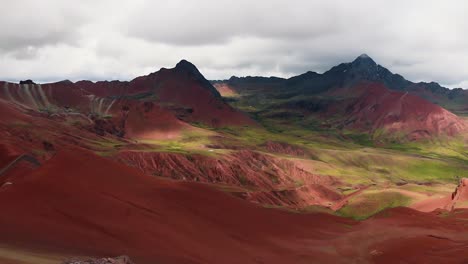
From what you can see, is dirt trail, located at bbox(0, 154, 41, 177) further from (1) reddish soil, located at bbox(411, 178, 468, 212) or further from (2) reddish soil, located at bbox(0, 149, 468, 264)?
(1) reddish soil, located at bbox(411, 178, 468, 212)

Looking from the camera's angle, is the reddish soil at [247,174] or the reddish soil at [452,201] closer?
the reddish soil at [452,201]

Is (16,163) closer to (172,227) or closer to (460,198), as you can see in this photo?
(172,227)

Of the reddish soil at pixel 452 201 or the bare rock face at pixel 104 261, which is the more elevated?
the bare rock face at pixel 104 261

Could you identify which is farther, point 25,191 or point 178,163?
point 178,163

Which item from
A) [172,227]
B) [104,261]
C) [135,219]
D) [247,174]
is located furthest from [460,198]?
[104,261]

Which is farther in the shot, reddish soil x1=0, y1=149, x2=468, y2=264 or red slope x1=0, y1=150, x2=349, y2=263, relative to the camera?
reddish soil x1=0, y1=149, x2=468, y2=264

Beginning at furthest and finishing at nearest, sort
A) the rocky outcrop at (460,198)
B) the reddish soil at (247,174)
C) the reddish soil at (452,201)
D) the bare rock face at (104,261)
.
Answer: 1. the reddish soil at (247,174)
2. the reddish soil at (452,201)
3. the rocky outcrop at (460,198)
4. the bare rock face at (104,261)

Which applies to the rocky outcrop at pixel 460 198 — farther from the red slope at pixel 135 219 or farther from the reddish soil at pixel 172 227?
the red slope at pixel 135 219

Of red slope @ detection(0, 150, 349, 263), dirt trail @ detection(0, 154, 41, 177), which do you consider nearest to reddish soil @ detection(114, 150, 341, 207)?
red slope @ detection(0, 150, 349, 263)

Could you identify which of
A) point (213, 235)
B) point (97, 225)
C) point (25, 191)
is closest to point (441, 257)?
point (213, 235)

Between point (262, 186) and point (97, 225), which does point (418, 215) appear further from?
point (262, 186)

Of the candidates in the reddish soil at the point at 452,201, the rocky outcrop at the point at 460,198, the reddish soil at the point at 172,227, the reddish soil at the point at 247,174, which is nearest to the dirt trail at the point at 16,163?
the reddish soil at the point at 172,227
